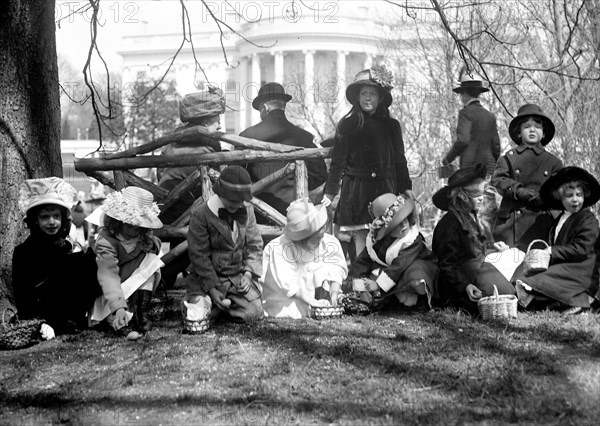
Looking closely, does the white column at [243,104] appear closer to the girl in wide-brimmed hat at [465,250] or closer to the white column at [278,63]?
the white column at [278,63]

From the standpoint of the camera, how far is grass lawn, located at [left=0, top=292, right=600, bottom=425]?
12.0 ft

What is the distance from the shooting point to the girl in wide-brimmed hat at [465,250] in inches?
234

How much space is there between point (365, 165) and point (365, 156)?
0.28 ft

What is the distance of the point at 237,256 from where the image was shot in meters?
5.96

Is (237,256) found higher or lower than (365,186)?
lower

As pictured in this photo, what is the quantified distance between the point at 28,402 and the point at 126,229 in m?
1.95

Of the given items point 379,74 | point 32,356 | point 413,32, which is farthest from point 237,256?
point 413,32

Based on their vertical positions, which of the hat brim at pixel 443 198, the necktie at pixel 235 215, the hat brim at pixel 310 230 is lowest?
the hat brim at pixel 310 230

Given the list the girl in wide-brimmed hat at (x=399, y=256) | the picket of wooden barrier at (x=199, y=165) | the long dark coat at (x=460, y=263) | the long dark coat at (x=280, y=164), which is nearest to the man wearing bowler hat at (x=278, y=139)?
the long dark coat at (x=280, y=164)

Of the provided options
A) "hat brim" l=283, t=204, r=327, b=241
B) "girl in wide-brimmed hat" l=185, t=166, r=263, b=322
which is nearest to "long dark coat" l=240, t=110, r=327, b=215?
"hat brim" l=283, t=204, r=327, b=241

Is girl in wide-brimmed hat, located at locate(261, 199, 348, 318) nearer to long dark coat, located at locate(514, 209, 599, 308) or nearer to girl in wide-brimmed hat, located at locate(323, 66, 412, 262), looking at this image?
girl in wide-brimmed hat, located at locate(323, 66, 412, 262)

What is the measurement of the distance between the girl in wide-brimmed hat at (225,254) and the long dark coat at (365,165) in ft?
4.21

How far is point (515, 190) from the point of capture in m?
6.73

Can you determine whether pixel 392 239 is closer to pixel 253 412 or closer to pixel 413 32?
pixel 253 412
